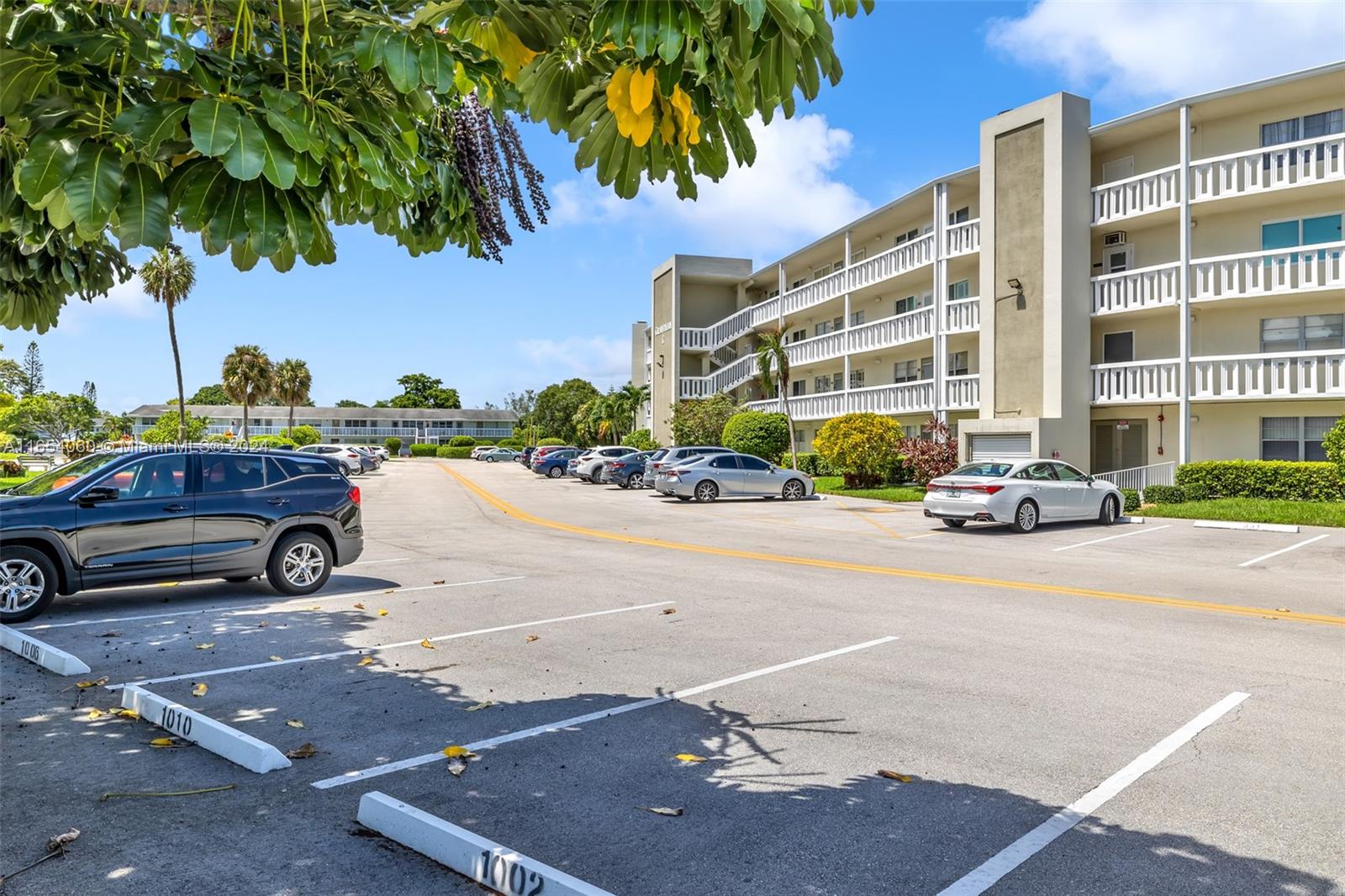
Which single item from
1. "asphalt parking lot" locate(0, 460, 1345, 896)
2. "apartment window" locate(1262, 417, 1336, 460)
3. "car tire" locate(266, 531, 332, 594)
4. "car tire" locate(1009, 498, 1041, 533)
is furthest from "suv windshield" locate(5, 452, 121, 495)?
"apartment window" locate(1262, 417, 1336, 460)

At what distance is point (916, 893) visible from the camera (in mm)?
3367

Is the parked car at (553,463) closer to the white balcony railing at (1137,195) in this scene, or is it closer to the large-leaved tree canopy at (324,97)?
the white balcony railing at (1137,195)

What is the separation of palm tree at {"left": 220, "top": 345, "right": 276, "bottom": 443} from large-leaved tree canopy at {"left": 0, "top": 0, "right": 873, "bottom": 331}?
63340mm

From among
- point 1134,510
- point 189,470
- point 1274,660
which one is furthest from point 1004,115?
point 189,470

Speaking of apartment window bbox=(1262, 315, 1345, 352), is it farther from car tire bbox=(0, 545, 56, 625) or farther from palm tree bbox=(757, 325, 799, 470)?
car tire bbox=(0, 545, 56, 625)

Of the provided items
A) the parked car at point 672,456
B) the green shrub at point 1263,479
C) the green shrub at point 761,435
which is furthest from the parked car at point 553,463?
the green shrub at point 1263,479

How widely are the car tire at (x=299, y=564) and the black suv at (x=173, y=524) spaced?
1 cm

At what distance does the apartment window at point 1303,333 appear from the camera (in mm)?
22656

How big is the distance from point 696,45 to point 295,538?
9.15m

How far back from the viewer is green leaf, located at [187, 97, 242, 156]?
233cm

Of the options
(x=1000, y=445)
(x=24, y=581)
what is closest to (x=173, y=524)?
(x=24, y=581)

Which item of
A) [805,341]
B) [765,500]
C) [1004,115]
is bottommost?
[765,500]

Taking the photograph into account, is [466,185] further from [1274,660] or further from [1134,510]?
[1134,510]

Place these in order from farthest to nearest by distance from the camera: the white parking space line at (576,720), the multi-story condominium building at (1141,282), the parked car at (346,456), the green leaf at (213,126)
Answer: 1. the parked car at (346,456)
2. the multi-story condominium building at (1141,282)
3. the white parking space line at (576,720)
4. the green leaf at (213,126)
